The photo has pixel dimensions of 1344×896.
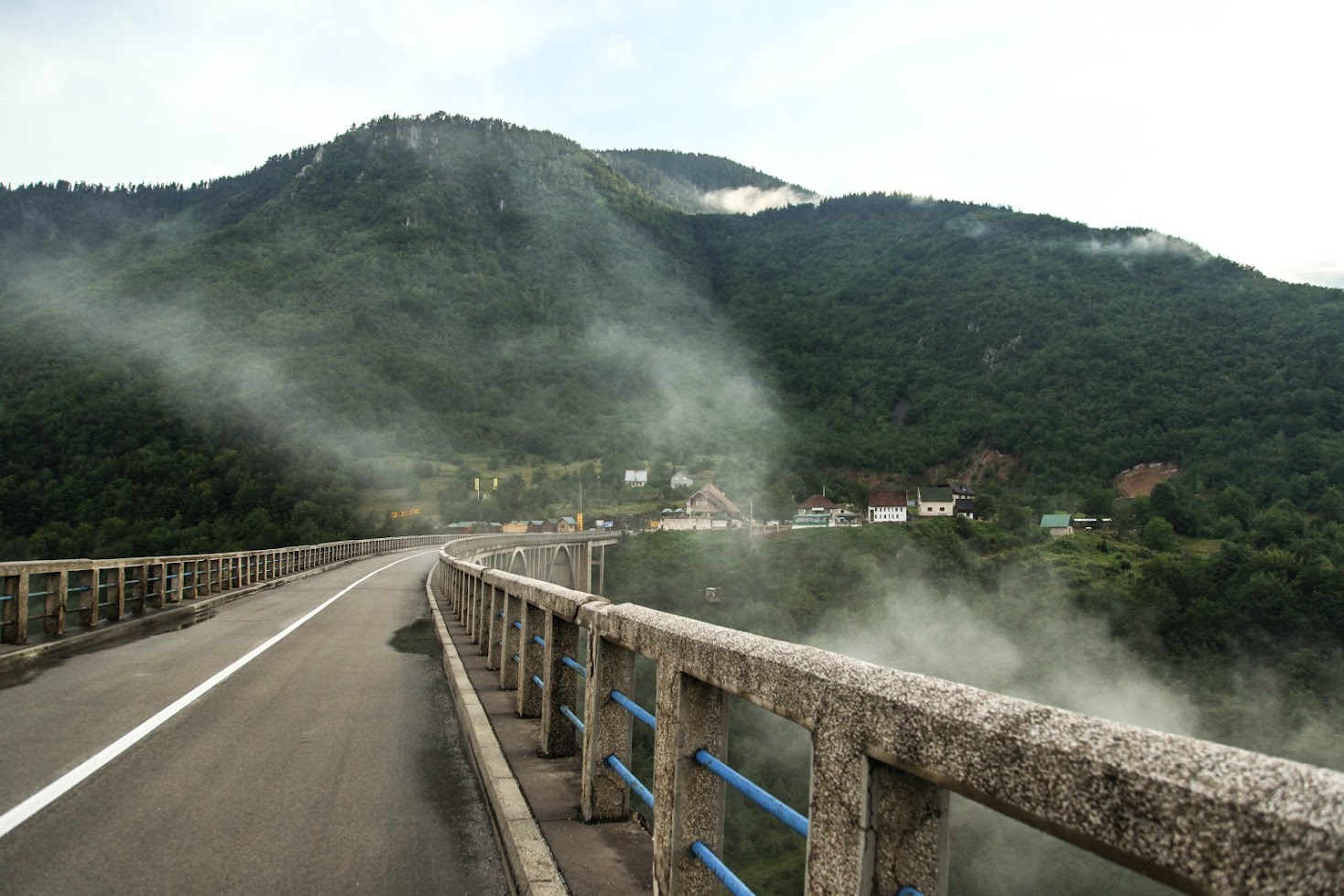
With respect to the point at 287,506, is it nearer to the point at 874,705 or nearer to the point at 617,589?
the point at 617,589

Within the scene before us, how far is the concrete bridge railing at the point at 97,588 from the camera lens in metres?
11.8

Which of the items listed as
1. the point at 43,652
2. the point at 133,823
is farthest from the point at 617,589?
the point at 133,823

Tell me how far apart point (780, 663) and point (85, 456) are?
116 metres

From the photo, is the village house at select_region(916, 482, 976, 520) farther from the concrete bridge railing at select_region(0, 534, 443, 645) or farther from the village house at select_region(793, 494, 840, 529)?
the concrete bridge railing at select_region(0, 534, 443, 645)

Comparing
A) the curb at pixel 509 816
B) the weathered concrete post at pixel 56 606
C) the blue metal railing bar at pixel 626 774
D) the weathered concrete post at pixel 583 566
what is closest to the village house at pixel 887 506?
the weathered concrete post at pixel 583 566

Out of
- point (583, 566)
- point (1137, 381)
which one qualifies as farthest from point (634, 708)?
point (1137, 381)

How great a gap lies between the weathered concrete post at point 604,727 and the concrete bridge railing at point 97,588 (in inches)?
408

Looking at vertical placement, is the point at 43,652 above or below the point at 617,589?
above

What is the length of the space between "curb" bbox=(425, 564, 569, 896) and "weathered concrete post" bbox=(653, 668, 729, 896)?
2.36 feet

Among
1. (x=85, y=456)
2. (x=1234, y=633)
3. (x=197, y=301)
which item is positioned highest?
(x=197, y=301)

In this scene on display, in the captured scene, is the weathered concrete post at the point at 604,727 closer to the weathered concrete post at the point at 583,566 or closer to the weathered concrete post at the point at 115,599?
the weathered concrete post at the point at 115,599

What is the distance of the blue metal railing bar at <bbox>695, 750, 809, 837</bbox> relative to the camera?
8.19 ft

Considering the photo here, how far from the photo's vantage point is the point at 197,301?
172 metres

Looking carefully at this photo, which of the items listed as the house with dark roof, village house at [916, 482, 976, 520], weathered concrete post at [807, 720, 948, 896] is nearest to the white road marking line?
weathered concrete post at [807, 720, 948, 896]
